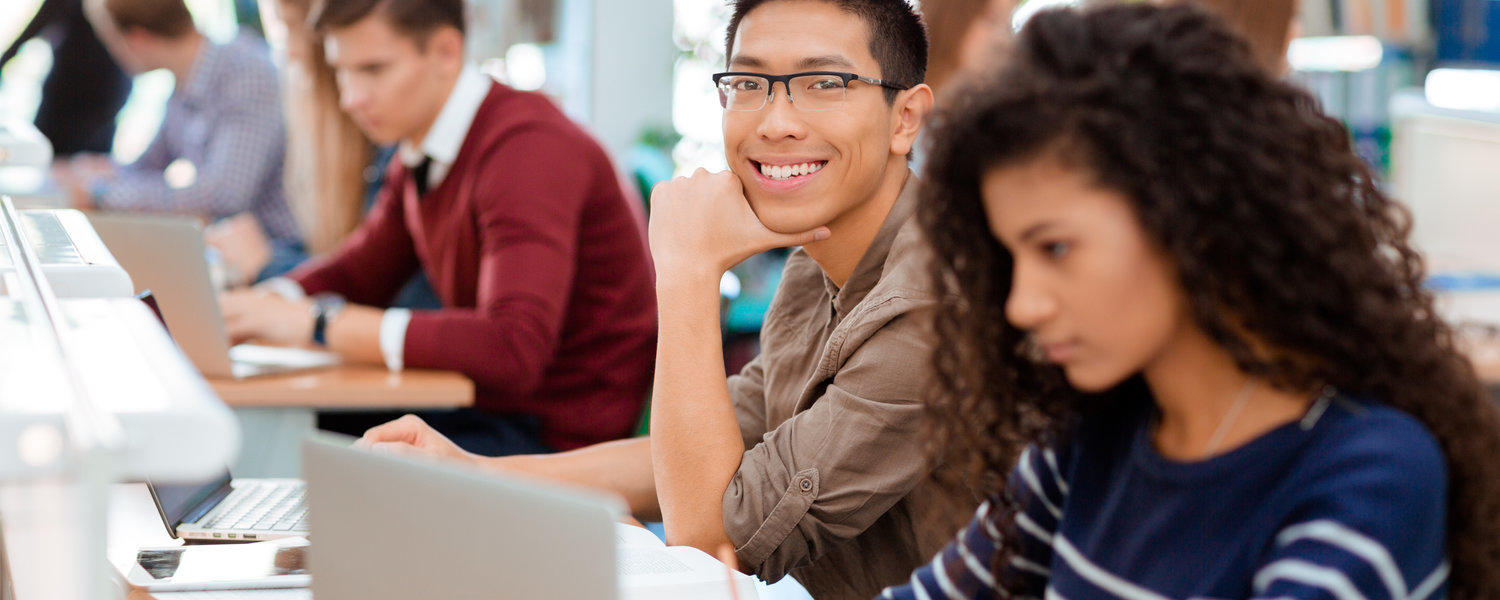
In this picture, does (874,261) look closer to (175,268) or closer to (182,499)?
(182,499)

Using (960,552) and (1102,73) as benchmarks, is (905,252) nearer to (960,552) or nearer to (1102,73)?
(960,552)

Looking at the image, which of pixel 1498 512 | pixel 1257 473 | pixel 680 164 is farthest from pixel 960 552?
pixel 680 164

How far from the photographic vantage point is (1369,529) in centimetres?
72

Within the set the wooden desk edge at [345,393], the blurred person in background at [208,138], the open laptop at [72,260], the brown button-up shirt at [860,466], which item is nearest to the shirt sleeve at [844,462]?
the brown button-up shirt at [860,466]

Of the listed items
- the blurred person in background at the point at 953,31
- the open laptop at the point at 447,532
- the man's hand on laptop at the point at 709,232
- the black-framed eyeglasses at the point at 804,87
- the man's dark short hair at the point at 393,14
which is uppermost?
the man's dark short hair at the point at 393,14

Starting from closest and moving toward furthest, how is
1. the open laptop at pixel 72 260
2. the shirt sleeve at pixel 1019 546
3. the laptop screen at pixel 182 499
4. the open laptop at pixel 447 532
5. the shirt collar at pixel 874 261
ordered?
1. the open laptop at pixel 447 532
2. the open laptop at pixel 72 260
3. the shirt sleeve at pixel 1019 546
4. the laptop screen at pixel 182 499
5. the shirt collar at pixel 874 261

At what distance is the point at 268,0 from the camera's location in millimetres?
3807

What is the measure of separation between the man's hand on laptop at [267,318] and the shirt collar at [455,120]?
378 mm

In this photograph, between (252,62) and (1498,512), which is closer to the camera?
(1498,512)

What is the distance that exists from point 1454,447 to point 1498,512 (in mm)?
45

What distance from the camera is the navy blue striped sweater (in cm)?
73

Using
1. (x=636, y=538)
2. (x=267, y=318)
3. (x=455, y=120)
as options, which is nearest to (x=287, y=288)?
(x=267, y=318)

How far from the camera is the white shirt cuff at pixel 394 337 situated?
2152 mm

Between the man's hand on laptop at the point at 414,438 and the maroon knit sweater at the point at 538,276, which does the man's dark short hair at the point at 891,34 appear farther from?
the maroon knit sweater at the point at 538,276
